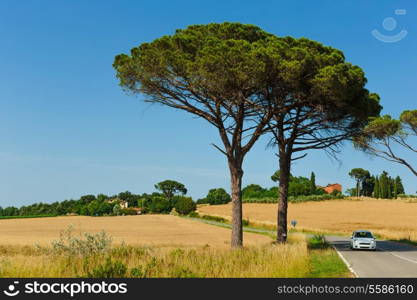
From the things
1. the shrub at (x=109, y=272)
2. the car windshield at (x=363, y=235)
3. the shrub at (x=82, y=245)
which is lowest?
the car windshield at (x=363, y=235)

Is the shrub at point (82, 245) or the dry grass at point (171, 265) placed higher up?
the shrub at point (82, 245)

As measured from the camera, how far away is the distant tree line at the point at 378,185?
136 m

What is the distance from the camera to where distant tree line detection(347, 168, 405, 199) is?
445 ft

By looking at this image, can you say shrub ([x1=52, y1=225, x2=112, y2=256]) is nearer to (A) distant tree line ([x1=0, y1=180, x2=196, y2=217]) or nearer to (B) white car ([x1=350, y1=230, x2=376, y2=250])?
(B) white car ([x1=350, y1=230, x2=376, y2=250])

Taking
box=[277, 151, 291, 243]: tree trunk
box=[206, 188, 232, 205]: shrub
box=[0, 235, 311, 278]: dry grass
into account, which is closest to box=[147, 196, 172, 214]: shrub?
box=[206, 188, 232, 205]: shrub

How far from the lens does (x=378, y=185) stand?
13950cm

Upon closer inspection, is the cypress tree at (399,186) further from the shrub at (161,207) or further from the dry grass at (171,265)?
the dry grass at (171,265)

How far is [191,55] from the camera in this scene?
78.6ft

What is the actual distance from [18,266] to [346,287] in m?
9.67

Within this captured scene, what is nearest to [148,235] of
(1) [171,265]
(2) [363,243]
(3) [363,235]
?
(3) [363,235]

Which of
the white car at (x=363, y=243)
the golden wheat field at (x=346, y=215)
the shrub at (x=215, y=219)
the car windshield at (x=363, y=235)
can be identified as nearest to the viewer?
the white car at (x=363, y=243)

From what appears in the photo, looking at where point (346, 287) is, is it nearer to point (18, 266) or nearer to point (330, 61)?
point (18, 266)

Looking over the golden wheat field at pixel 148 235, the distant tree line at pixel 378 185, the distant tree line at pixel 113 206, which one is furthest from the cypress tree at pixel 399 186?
the golden wheat field at pixel 148 235

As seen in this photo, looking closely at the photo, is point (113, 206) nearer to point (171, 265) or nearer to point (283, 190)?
point (283, 190)
